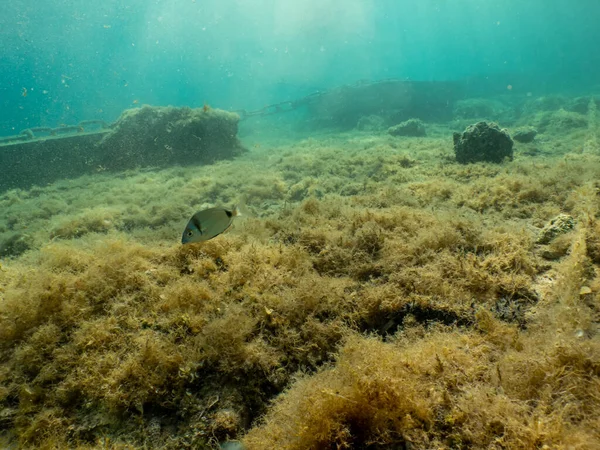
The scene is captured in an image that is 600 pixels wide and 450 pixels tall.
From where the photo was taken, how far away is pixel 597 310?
2730 millimetres

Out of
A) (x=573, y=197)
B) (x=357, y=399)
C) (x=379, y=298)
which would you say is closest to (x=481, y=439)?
(x=357, y=399)

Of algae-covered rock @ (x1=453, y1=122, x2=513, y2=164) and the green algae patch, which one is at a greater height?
algae-covered rock @ (x1=453, y1=122, x2=513, y2=164)

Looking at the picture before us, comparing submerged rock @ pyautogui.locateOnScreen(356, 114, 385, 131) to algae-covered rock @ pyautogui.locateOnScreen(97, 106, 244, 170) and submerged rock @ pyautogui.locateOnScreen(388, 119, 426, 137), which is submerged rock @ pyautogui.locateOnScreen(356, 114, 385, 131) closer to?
submerged rock @ pyautogui.locateOnScreen(388, 119, 426, 137)

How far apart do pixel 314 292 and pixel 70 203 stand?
37.4 ft

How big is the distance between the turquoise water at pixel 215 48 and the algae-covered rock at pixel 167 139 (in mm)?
91189

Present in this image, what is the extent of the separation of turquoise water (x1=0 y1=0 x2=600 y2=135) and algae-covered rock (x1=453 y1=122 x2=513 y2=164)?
334 ft

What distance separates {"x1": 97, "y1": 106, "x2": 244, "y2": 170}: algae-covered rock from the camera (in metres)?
17.2

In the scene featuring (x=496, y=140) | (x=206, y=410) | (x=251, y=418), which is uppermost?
(x=496, y=140)

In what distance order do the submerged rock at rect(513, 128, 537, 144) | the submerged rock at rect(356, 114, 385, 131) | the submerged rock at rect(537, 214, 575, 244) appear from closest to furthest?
the submerged rock at rect(537, 214, 575, 244) < the submerged rock at rect(513, 128, 537, 144) < the submerged rock at rect(356, 114, 385, 131)

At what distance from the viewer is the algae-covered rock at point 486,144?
32.7 ft

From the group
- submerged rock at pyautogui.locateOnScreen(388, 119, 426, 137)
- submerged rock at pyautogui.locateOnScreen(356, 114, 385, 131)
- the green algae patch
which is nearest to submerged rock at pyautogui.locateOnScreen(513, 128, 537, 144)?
submerged rock at pyautogui.locateOnScreen(388, 119, 426, 137)

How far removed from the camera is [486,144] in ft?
32.7

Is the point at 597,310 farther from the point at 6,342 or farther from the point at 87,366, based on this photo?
the point at 6,342

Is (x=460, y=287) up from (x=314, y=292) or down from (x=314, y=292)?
down
